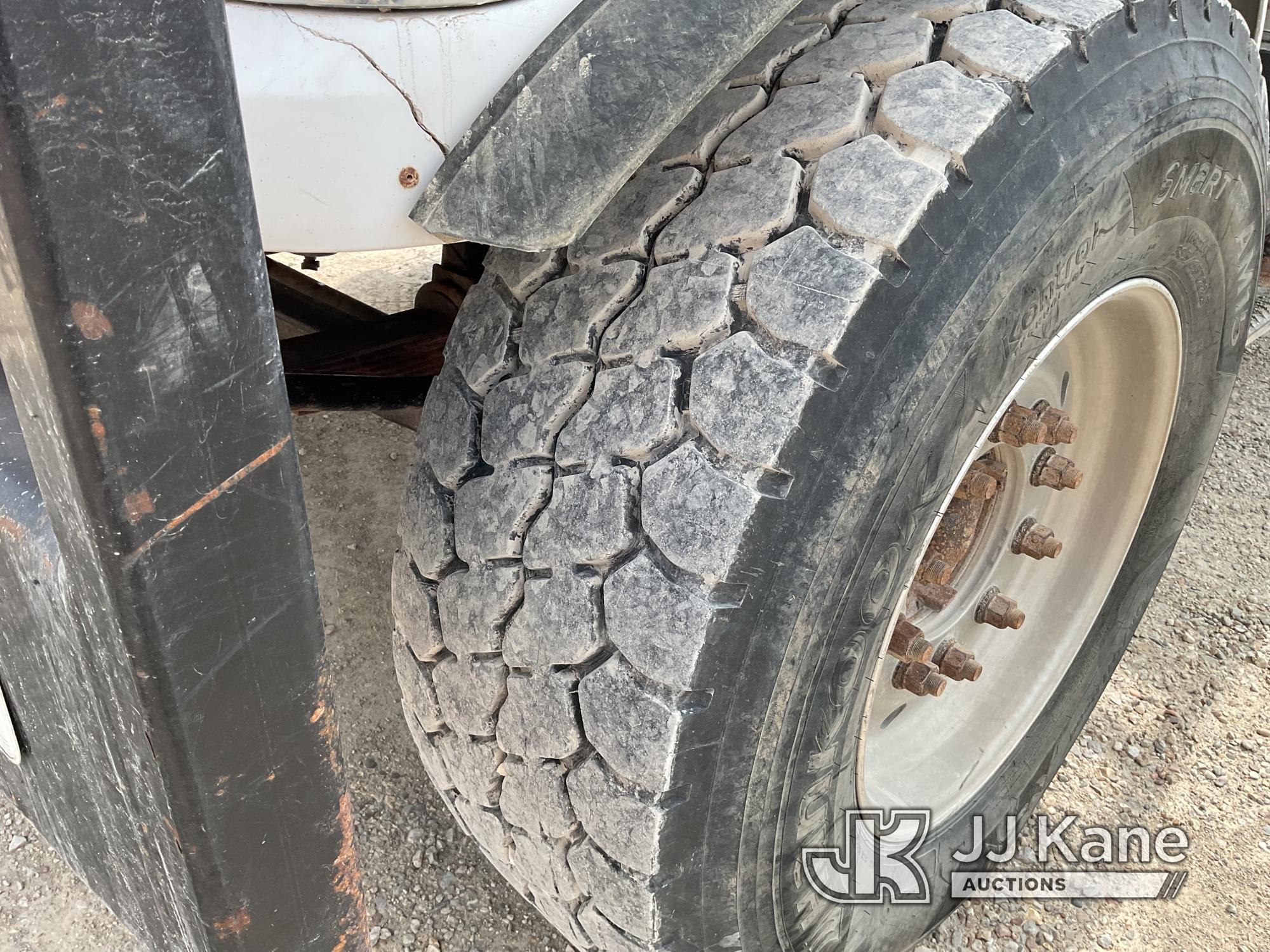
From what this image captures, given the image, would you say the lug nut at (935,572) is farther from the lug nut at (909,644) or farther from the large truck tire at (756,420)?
the large truck tire at (756,420)

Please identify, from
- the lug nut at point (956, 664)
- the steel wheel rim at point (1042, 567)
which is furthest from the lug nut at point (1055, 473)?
the lug nut at point (956, 664)

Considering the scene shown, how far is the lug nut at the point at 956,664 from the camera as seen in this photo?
139 centimetres

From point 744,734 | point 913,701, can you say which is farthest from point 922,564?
point 744,734

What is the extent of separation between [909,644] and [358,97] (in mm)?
897

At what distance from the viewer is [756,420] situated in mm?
864

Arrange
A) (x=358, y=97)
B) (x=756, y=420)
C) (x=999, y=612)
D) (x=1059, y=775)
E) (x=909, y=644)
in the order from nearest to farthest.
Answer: (x=358, y=97) → (x=756, y=420) → (x=909, y=644) → (x=999, y=612) → (x=1059, y=775)

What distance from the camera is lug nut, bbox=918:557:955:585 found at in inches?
55.4

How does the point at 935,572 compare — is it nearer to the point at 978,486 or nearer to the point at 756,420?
the point at 978,486

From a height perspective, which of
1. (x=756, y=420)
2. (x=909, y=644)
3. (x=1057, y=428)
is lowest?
(x=909, y=644)

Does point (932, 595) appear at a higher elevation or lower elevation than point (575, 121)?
lower

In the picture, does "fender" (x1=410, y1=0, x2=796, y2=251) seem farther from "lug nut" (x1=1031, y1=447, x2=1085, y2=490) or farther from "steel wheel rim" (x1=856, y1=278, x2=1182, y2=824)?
"lug nut" (x1=1031, y1=447, x2=1085, y2=490)

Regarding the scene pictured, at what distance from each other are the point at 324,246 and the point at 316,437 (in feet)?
5.49

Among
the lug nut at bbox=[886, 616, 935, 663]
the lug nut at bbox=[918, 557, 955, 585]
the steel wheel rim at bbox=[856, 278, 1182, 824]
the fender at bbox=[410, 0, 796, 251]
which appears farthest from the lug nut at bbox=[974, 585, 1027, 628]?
the fender at bbox=[410, 0, 796, 251]

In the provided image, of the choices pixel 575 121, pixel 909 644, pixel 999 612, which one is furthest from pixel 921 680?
pixel 575 121
